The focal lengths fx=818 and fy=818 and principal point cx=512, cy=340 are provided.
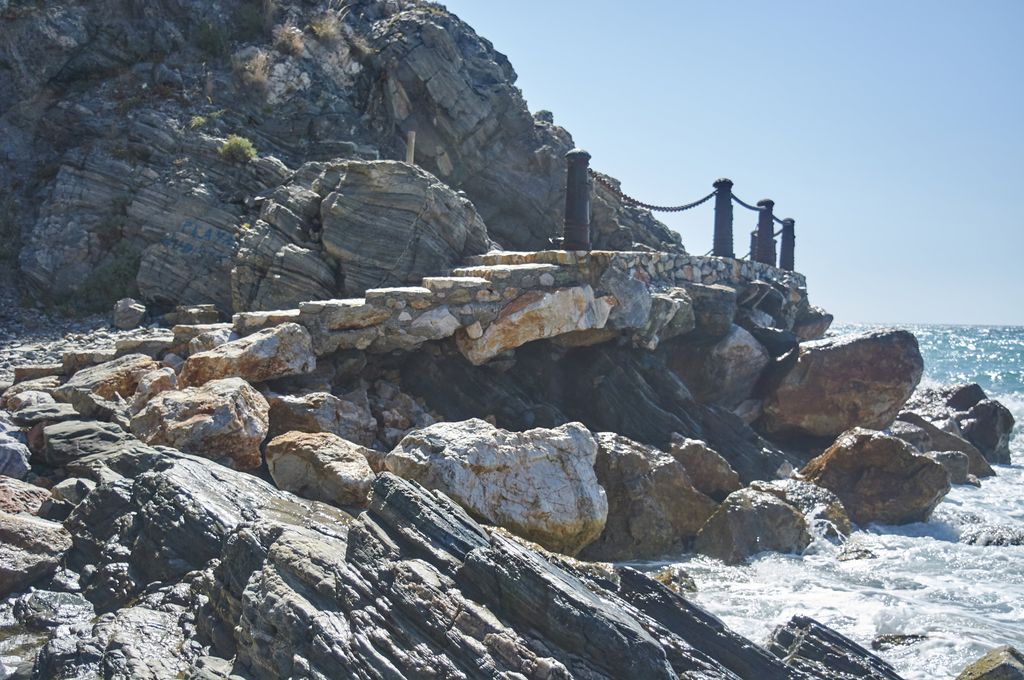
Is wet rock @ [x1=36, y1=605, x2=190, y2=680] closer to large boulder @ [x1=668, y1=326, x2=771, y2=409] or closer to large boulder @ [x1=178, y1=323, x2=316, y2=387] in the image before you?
large boulder @ [x1=178, y1=323, x2=316, y2=387]

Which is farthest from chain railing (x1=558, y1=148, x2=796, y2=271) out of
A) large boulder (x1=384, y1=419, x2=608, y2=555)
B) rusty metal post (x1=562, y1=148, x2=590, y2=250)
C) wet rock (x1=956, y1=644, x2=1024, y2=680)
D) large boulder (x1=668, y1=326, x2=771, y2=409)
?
wet rock (x1=956, y1=644, x2=1024, y2=680)

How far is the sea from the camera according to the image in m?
6.09

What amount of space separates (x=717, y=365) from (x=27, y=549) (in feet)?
32.4

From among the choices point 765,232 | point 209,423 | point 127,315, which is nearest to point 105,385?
point 209,423

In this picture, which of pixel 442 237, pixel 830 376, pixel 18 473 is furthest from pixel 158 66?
pixel 830 376

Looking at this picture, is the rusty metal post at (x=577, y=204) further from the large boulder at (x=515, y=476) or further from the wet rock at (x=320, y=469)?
the wet rock at (x=320, y=469)

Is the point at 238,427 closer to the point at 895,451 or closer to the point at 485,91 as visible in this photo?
the point at 895,451

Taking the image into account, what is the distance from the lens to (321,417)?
295 inches

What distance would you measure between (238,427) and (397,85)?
12443mm

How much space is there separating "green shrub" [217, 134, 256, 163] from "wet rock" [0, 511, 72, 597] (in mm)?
8899

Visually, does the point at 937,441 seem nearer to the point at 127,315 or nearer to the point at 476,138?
the point at 476,138

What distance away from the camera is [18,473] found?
6.20 m

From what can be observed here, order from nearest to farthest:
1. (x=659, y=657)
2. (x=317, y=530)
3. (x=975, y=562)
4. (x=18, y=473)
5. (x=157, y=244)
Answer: (x=659, y=657) < (x=317, y=530) < (x=18, y=473) < (x=975, y=562) < (x=157, y=244)

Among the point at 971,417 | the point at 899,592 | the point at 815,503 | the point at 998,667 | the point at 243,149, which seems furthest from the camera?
the point at 971,417
